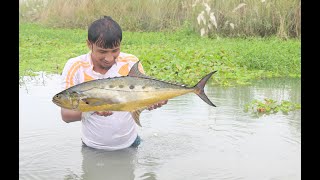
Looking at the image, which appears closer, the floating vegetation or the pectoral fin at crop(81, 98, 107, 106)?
the pectoral fin at crop(81, 98, 107, 106)

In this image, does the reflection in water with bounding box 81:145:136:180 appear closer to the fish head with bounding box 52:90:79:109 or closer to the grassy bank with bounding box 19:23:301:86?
the fish head with bounding box 52:90:79:109

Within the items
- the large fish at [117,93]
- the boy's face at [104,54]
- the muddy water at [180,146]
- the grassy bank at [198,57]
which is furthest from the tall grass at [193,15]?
the large fish at [117,93]

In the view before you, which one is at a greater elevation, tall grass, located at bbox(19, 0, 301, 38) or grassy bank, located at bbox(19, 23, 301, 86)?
tall grass, located at bbox(19, 0, 301, 38)

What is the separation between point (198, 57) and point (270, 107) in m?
3.43

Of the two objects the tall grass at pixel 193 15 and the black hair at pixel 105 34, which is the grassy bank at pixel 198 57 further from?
the black hair at pixel 105 34

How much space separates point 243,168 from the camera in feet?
15.5

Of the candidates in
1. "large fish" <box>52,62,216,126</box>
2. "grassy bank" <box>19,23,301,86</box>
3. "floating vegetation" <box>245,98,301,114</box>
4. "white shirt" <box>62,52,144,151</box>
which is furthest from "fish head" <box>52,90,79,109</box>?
"grassy bank" <box>19,23,301,86</box>

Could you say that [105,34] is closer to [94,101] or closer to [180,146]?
[94,101]

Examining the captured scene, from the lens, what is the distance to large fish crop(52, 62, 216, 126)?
3.66 metres

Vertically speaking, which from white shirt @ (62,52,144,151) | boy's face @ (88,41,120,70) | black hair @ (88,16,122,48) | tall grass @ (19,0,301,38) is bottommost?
white shirt @ (62,52,144,151)

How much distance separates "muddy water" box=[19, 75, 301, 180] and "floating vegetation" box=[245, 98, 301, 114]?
0.11m

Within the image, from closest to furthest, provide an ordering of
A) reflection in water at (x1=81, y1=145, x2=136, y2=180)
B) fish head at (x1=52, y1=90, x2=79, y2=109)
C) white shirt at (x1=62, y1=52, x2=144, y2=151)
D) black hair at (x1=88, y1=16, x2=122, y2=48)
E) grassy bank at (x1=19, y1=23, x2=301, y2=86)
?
fish head at (x1=52, y1=90, x2=79, y2=109) < black hair at (x1=88, y1=16, x2=122, y2=48) < white shirt at (x1=62, y1=52, x2=144, y2=151) < reflection in water at (x1=81, y1=145, x2=136, y2=180) < grassy bank at (x1=19, y1=23, x2=301, y2=86)

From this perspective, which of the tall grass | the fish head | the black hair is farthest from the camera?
the tall grass
